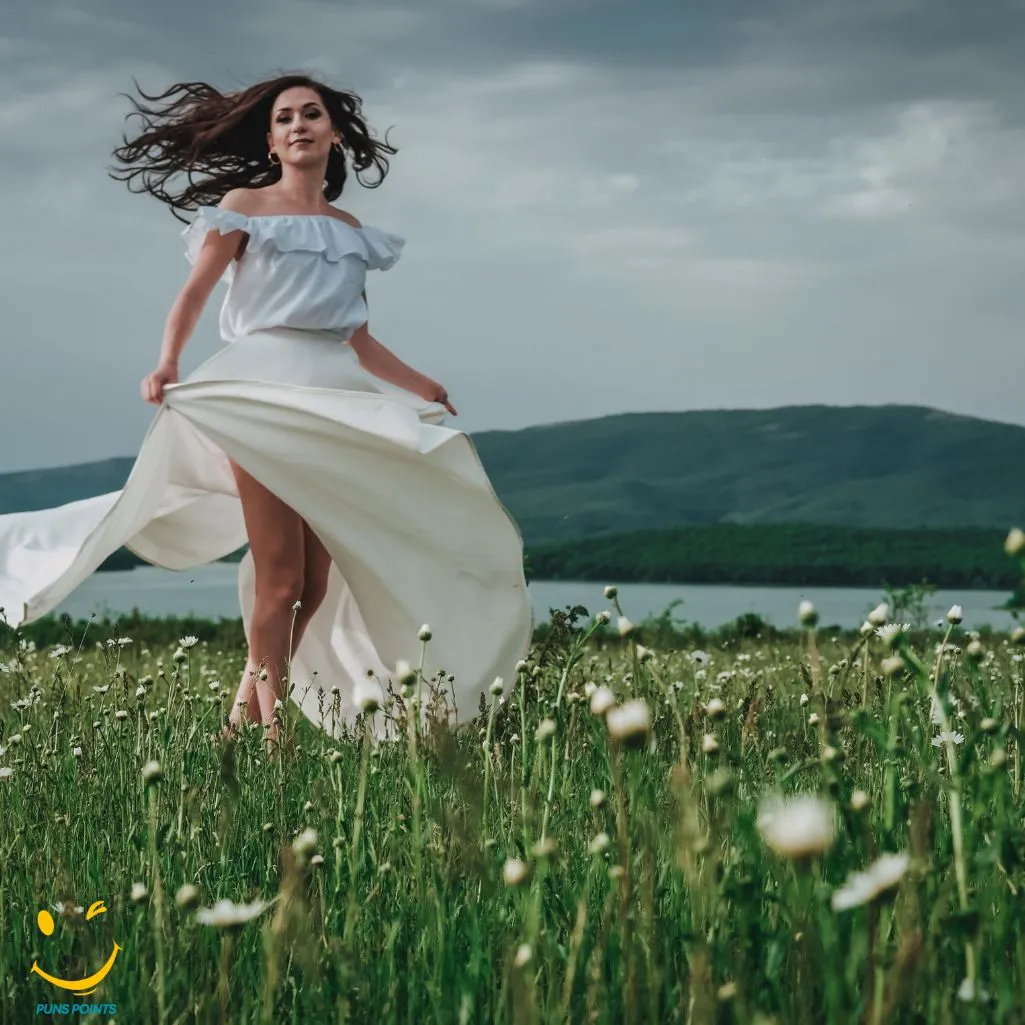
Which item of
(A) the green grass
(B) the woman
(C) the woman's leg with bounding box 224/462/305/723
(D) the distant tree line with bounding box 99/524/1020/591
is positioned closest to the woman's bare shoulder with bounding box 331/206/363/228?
(B) the woman

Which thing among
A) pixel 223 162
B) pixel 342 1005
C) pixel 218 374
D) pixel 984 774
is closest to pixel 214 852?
pixel 342 1005

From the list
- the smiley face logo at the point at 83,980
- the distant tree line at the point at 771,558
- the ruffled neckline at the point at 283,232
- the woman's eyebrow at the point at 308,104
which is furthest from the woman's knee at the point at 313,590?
the distant tree line at the point at 771,558

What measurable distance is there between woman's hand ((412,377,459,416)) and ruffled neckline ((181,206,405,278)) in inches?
29.2

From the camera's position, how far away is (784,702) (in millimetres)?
7305

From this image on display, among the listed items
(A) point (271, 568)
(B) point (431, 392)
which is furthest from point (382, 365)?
(A) point (271, 568)

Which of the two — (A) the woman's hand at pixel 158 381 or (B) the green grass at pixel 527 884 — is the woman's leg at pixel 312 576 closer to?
(A) the woman's hand at pixel 158 381

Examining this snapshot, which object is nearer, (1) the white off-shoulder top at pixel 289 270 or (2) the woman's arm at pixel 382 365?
(1) the white off-shoulder top at pixel 289 270

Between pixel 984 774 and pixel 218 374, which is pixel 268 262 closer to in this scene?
pixel 218 374

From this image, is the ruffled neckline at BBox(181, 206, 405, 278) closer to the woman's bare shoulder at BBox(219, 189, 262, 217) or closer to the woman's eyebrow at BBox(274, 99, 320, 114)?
the woman's bare shoulder at BBox(219, 189, 262, 217)

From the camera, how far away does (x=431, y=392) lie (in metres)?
7.21

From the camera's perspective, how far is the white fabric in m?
6.23

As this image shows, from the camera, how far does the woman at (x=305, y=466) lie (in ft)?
20.5

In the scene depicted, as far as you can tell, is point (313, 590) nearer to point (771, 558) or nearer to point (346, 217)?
point (346, 217)

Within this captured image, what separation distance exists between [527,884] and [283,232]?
14.4ft
